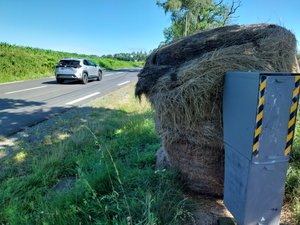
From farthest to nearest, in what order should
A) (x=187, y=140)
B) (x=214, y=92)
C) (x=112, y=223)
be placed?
(x=187, y=140), (x=214, y=92), (x=112, y=223)

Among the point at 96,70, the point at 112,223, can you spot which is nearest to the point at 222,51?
the point at 112,223

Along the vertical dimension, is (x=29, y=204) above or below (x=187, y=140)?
below

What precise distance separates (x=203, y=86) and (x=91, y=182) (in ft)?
5.76

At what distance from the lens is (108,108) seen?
9.02 m

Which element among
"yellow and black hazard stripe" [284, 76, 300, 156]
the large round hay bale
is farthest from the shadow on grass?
"yellow and black hazard stripe" [284, 76, 300, 156]

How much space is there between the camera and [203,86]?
8.30 feet

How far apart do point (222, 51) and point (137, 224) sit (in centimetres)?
189

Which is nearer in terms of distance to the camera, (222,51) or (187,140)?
(222,51)

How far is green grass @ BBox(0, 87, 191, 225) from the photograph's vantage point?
99.0 inches

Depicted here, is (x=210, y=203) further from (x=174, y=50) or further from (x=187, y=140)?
(x=174, y=50)

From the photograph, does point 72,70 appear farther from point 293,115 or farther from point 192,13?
point 192,13

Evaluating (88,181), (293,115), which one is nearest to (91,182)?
(88,181)

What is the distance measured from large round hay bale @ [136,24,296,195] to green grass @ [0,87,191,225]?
0.37 meters

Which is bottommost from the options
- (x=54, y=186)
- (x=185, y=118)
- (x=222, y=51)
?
(x=54, y=186)
